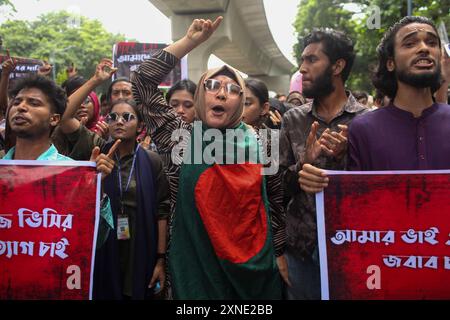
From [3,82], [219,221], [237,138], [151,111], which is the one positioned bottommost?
[219,221]

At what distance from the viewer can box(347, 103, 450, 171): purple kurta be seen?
2.31 m

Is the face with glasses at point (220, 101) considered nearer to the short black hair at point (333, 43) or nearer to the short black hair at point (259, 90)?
the short black hair at point (333, 43)

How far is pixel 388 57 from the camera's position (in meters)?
2.61

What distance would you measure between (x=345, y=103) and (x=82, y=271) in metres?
1.72

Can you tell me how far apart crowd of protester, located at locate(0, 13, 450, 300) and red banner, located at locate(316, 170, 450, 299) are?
0.10 m

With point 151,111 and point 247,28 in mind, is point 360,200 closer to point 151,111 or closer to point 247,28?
point 151,111

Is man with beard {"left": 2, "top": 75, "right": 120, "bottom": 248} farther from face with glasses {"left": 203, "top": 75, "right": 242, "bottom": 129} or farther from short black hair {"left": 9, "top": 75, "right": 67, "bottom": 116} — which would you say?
face with glasses {"left": 203, "top": 75, "right": 242, "bottom": 129}

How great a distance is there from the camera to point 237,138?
267 centimetres

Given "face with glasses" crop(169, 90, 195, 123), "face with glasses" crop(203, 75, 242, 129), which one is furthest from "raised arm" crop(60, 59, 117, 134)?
"face with glasses" crop(203, 75, 242, 129)

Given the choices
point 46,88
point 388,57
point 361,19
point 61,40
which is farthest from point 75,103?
point 61,40

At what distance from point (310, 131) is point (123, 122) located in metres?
1.31

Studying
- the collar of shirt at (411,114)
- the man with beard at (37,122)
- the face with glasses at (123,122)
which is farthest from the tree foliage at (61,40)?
the collar of shirt at (411,114)

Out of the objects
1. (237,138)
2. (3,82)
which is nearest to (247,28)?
(3,82)
